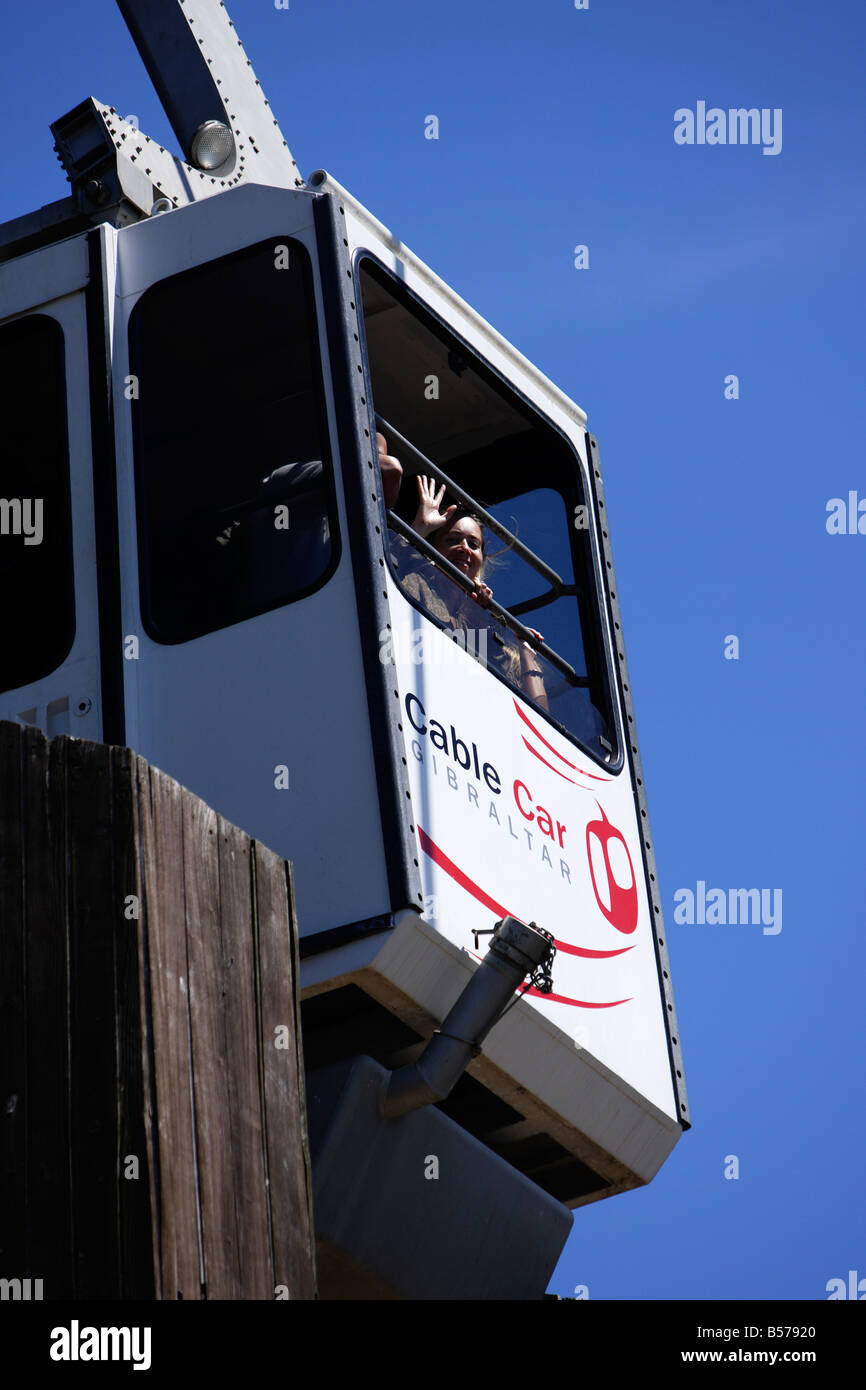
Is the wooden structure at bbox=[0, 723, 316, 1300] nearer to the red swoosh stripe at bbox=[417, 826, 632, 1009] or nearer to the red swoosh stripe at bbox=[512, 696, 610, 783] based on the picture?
the red swoosh stripe at bbox=[417, 826, 632, 1009]

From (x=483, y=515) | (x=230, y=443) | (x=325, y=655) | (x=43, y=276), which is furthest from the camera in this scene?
(x=483, y=515)

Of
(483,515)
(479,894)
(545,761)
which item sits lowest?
(479,894)

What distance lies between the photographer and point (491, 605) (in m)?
7.34

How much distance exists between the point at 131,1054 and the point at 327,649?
2.80m

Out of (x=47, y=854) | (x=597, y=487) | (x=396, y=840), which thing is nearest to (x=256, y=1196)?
(x=47, y=854)

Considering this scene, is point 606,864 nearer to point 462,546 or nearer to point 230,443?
point 462,546

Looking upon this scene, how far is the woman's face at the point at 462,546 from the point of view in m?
7.56

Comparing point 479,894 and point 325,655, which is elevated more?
point 325,655

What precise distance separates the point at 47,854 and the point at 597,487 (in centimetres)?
510

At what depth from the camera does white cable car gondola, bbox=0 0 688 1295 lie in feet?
20.4

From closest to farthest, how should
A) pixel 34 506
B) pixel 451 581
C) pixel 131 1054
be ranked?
pixel 131 1054
pixel 34 506
pixel 451 581

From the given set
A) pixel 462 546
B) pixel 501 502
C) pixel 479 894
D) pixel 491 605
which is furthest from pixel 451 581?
pixel 501 502

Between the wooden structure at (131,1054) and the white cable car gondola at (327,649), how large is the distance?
71.9 inches

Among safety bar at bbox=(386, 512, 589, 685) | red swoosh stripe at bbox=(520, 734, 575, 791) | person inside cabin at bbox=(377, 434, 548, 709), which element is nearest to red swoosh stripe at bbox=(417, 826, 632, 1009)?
red swoosh stripe at bbox=(520, 734, 575, 791)
